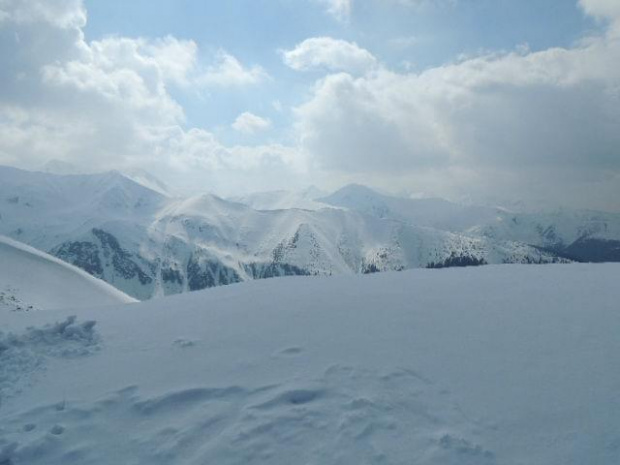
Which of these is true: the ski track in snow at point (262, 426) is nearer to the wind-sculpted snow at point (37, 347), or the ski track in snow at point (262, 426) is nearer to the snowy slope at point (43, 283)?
the wind-sculpted snow at point (37, 347)

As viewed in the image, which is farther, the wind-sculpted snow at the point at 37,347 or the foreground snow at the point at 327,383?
the wind-sculpted snow at the point at 37,347

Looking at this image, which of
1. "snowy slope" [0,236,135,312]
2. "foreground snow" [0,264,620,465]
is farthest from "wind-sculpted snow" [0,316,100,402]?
"snowy slope" [0,236,135,312]

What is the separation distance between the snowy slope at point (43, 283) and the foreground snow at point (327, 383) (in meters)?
38.7

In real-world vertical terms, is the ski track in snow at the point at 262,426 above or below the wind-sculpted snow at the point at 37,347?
below

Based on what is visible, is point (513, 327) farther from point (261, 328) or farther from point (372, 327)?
point (261, 328)

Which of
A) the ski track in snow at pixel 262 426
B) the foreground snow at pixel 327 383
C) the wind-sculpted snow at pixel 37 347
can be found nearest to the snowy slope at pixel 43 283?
the wind-sculpted snow at pixel 37 347

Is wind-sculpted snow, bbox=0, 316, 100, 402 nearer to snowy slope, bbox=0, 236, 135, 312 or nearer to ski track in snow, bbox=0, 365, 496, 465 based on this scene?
ski track in snow, bbox=0, 365, 496, 465

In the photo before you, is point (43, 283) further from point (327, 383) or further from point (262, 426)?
point (262, 426)

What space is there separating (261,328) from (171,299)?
6.67 metres

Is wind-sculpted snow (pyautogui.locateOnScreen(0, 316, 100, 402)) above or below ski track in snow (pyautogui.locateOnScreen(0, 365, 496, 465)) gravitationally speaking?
above

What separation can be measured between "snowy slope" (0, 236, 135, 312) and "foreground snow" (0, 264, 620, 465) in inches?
1523

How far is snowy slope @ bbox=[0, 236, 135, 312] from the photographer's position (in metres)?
47.0

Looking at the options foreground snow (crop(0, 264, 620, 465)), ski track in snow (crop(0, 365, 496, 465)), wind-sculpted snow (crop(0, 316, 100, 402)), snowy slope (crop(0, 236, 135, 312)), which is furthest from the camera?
snowy slope (crop(0, 236, 135, 312))

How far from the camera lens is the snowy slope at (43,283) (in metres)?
47.0
